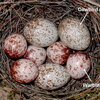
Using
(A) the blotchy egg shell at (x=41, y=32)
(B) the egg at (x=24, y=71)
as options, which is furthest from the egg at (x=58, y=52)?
(B) the egg at (x=24, y=71)

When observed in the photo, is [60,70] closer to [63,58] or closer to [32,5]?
[63,58]

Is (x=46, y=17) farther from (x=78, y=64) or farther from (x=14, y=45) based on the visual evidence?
(x=78, y=64)

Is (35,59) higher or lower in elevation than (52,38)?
lower

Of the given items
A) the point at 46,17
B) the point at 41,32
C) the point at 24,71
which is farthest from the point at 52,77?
the point at 46,17

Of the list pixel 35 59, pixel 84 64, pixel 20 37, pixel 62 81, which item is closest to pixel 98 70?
pixel 84 64

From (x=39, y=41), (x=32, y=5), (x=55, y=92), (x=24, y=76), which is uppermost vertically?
(x=32, y=5)

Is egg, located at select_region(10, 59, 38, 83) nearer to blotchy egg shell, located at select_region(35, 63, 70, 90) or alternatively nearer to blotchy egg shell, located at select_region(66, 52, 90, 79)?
blotchy egg shell, located at select_region(35, 63, 70, 90)

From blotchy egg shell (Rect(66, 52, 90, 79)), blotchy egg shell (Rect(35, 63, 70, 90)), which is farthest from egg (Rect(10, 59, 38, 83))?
blotchy egg shell (Rect(66, 52, 90, 79))

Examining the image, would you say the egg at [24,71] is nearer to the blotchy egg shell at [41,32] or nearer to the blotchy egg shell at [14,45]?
the blotchy egg shell at [14,45]
